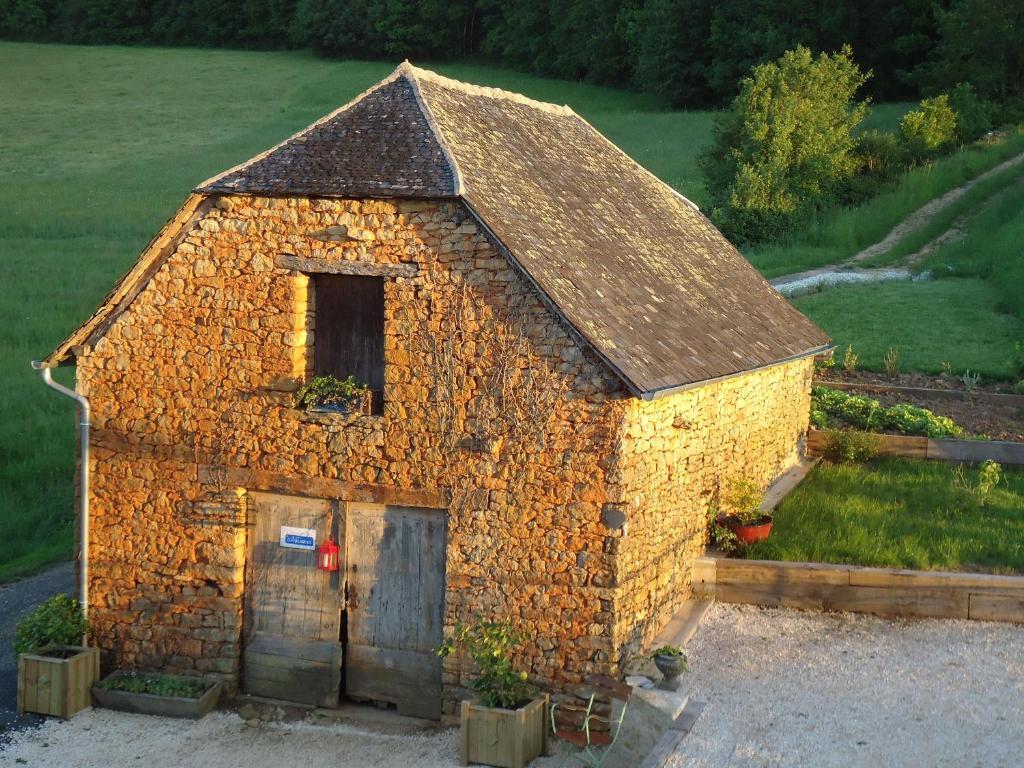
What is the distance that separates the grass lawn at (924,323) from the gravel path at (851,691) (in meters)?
11.7

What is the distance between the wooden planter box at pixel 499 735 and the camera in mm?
10641

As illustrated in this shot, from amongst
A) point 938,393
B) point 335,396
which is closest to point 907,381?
point 938,393

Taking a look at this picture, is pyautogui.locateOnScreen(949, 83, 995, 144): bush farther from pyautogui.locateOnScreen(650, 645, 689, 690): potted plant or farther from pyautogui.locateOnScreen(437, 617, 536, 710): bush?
pyautogui.locateOnScreen(437, 617, 536, 710): bush

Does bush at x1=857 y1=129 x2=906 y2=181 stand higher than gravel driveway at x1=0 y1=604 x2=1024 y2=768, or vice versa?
bush at x1=857 y1=129 x2=906 y2=181

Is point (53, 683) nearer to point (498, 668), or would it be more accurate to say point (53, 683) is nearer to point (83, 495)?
point (83, 495)

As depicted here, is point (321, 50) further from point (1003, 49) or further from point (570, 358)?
point (570, 358)

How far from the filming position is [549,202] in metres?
13.1

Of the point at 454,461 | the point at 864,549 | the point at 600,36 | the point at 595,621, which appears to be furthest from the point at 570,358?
the point at 600,36

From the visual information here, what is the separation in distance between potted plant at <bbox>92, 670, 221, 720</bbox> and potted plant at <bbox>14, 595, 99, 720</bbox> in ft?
0.74

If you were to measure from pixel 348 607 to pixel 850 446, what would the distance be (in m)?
9.36

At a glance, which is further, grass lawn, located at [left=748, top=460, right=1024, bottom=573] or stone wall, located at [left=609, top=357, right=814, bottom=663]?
grass lawn, located at [left=748, top=460, right=1024, bottom=573]

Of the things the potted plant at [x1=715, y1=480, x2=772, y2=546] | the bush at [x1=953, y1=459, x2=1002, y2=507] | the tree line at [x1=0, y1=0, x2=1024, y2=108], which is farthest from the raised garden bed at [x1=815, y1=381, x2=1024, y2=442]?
the tree line at [x1=0, y1=0, x2=1024, y2=108]

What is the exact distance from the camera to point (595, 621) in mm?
11062

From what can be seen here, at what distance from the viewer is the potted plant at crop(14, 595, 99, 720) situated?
39.7 feet
